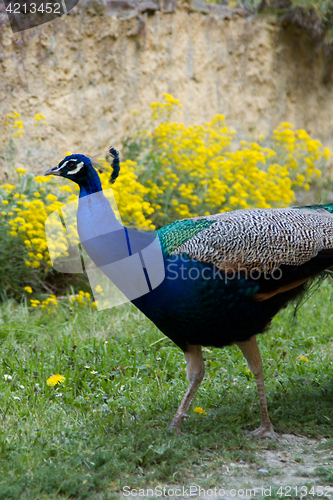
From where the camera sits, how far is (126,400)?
2996 millimetres

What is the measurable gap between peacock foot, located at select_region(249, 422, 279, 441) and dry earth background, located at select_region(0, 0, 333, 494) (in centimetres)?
367

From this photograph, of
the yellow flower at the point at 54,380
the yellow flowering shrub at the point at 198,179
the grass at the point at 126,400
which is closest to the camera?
the grass at the point at 126,400

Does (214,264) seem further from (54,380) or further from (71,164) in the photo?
(54,380)

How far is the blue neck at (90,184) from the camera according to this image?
2629mm

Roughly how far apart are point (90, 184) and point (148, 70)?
4.12 metres

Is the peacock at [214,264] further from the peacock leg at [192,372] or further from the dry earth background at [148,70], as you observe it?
the dry earth background at [148,70]

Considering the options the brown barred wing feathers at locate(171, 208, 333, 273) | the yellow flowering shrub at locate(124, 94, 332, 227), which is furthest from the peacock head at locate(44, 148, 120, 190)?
the yellow flowering shrub at locate(124, 94, 332, 227)

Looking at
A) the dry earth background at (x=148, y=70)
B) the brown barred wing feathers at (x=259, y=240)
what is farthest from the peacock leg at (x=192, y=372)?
the dry earth background at (x=148, y=70)

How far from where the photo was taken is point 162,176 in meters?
5.52

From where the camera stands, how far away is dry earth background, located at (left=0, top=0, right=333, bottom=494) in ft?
18.0

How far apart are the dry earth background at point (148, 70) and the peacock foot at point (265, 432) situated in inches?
145

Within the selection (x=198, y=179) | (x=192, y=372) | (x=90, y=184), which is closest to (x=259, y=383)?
(x=192, y=372)

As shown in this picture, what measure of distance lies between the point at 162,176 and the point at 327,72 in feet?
13.8

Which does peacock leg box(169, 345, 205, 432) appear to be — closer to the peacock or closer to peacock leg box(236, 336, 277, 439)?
the peacock
